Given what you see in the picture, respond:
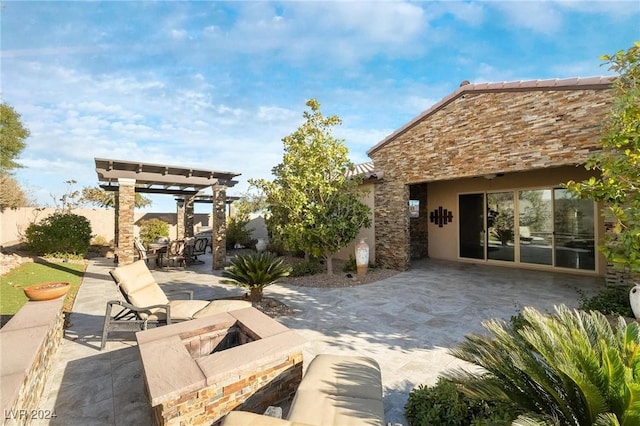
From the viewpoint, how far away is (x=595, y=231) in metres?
9.01

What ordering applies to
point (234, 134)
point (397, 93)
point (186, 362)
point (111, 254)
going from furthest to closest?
point (111, 254) < point (234, 134) < point (397, 93) < point (186, 362)

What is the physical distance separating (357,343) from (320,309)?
1.92 m

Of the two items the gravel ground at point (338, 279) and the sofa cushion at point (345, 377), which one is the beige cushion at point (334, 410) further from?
the gravel ground at point (338, 279)

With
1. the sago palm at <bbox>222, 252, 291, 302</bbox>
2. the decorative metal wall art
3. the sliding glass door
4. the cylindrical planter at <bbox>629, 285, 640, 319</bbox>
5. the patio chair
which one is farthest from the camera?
the decorative metal wall art

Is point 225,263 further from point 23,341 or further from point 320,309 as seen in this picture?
point 23,341

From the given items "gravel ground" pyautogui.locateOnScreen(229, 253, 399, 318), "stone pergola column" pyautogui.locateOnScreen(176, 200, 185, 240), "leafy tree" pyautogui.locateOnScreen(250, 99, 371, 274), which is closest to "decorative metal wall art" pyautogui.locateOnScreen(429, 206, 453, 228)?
"gravel ground" pyautogui.locateOnScreen(229, 253, 399, 318)

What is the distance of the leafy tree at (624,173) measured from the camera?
3785mm

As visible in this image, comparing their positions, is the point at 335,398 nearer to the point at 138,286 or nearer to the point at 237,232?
the point at 138,286

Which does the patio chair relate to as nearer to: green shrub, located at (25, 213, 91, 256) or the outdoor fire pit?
the outdoor fire pit

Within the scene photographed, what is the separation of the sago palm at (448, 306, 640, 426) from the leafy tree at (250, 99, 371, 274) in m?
6.89

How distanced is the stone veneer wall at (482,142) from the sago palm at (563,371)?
629 centimetres

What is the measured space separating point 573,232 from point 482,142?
4.66 m

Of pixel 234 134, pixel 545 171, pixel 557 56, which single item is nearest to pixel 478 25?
pixel 557 56

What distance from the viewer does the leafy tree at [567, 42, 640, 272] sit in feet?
12.4
